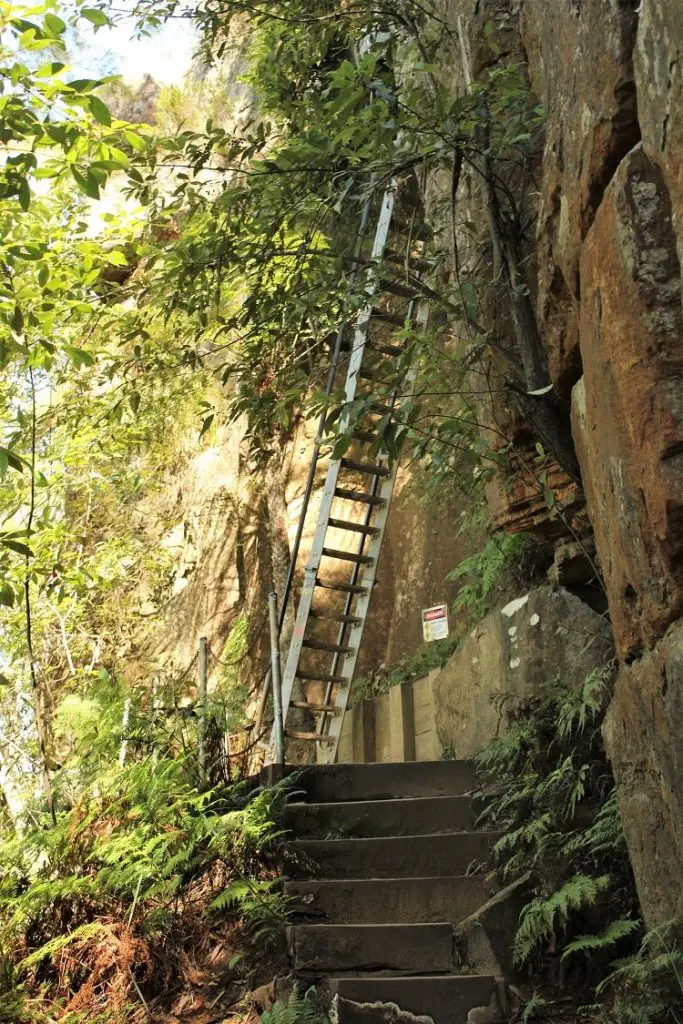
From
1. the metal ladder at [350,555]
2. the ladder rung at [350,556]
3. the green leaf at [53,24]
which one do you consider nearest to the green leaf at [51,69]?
the green leaf at [53,24]

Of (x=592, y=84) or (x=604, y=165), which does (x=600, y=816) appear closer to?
(x=604, y=165)

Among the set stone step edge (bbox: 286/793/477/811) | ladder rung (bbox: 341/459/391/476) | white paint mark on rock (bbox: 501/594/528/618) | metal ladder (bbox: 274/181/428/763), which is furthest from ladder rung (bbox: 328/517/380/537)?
stone step edge (bbox: 286/793/477/811)

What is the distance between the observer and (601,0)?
4.00m

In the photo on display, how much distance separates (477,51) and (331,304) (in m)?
1.91

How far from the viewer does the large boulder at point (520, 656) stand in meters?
6.02

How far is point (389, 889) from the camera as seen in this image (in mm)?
5270

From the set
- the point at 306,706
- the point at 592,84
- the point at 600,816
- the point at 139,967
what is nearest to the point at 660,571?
the point at 600,816

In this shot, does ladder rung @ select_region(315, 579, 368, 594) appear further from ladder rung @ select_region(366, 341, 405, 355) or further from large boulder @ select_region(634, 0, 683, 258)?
large boulder @ select_region(634, 0, 683, 258)

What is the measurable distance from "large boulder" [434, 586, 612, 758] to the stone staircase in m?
0.51

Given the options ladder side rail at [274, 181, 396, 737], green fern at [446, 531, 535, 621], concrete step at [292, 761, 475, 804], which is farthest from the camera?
ladder side rail at [274, 181, 396, 737]

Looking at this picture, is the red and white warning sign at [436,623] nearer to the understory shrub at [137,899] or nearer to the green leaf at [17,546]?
the understory shrub at [137,899]

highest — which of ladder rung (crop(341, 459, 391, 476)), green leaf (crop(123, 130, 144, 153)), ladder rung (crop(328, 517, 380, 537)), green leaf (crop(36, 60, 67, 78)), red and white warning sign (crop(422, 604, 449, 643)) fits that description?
green leaf (crop(36, 60, 67, 78))

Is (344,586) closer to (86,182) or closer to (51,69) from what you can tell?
(86,182)

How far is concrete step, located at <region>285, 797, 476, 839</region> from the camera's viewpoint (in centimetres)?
593
